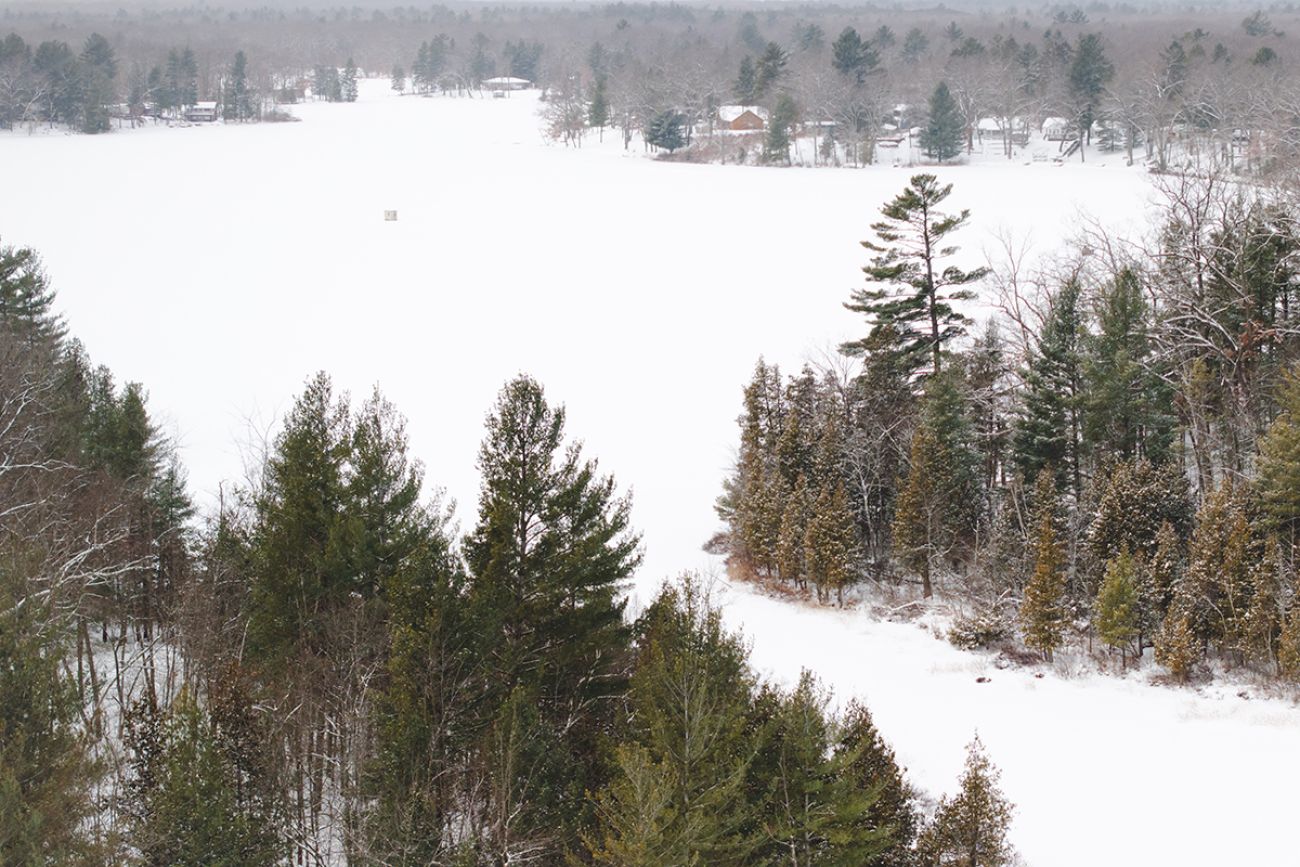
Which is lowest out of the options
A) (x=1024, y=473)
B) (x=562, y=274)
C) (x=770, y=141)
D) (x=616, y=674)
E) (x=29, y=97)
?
(x=616, y=674)

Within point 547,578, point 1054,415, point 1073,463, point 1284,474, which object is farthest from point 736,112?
point 547,578

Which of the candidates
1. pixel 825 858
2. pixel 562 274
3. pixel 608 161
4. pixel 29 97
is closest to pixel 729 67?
pixel 608 161

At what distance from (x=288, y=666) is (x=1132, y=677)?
668 inches

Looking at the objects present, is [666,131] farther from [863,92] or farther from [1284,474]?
[1284,474]

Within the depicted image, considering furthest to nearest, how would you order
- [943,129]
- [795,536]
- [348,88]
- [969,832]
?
[348,88]
[943,129]
[795,536]
[969,832]

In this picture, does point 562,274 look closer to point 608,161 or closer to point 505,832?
point 608,161

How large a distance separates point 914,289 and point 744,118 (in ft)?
292

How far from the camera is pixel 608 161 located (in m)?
113

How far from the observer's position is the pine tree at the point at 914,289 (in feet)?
104

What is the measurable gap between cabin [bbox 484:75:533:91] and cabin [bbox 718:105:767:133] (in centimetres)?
8110

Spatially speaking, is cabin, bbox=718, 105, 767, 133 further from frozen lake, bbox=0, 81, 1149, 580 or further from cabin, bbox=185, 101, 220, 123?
cabin, bbox=185, 101, 220, 123

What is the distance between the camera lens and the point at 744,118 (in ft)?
381

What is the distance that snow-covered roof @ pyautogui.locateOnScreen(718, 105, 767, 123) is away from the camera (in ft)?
387

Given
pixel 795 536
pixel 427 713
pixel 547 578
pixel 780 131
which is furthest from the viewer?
pixel 780 131
